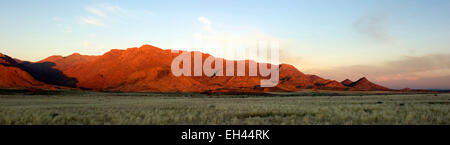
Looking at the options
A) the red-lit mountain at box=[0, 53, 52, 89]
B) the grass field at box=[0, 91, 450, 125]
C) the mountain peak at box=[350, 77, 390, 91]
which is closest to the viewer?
the grass field at box=[0, 91, 450, 125]

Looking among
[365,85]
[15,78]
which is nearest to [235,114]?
[15,78]

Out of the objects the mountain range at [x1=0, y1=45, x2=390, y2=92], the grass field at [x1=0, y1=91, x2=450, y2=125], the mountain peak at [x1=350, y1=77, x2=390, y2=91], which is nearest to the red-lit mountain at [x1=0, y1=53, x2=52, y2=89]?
the mountain range at [x1=0, y1=45, x2=390, y2=92]

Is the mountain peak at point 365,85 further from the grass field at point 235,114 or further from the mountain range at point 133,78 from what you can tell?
the grass field at point 235,114

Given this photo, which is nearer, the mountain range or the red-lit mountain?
the red-lit mountain

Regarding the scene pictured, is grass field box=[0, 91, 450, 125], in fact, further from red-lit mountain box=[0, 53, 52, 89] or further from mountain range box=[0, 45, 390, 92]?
red-lit mountain box=[0, 53, 52, 89]

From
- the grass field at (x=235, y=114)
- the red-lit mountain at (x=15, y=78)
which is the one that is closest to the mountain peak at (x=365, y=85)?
the grass field at (x=235, y=114)

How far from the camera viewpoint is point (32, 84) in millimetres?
124875

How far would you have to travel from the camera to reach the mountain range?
13025 cm

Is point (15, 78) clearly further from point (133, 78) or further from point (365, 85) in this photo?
point (365, 85)

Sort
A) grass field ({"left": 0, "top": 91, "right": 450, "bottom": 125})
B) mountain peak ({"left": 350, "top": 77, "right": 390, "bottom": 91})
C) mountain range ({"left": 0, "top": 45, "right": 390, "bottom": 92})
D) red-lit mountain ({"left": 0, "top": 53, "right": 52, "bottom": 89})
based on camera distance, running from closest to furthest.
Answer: grass field ({"left": 0, "top": 91, "right": 450, "bottom": 125})
red-lit mountain ({"left": 0, "top": 53, "right": 52, "bottom": 89})
mountain range ({"left": 0, "top": 45, "right": 390, "bottom": 92})
mountain peak ({"left": 350, "top": 77, "right": 390, "bottom": 91})

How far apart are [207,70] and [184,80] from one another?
41.9 m

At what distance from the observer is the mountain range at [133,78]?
427 ft
